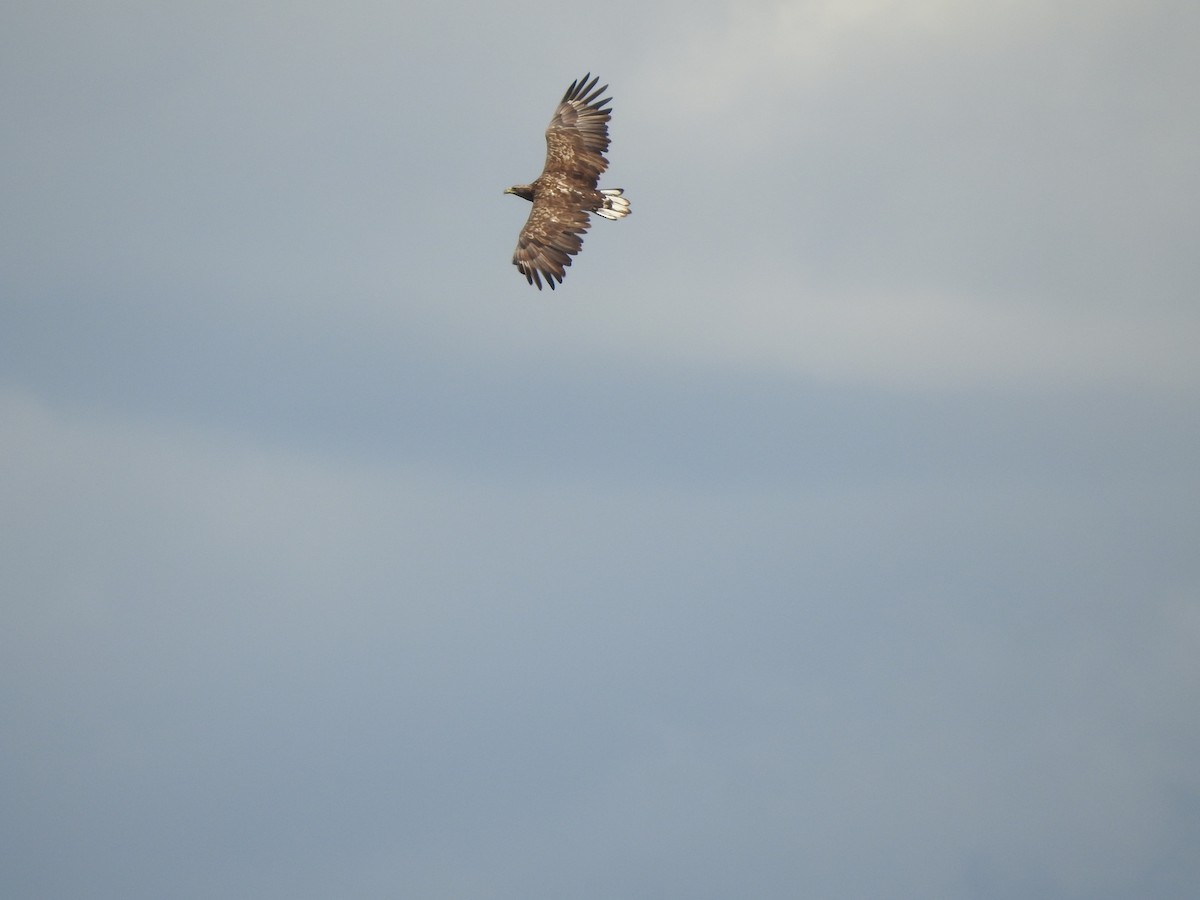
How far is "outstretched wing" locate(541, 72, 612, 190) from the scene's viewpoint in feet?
213

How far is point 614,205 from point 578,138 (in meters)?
4.11

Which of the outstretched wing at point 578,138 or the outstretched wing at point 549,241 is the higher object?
the outstretched wing at point 578,138

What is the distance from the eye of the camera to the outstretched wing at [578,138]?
2557 inches

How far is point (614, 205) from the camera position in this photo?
63719 mm

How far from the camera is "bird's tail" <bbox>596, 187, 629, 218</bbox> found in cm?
6341

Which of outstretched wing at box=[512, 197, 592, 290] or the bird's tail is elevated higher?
the bird's tail

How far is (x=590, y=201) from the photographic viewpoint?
63.5 meters

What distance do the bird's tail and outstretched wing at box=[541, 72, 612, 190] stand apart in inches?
34.7

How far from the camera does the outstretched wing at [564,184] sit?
6091 centimetres

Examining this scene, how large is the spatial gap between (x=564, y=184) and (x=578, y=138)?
9.05ft

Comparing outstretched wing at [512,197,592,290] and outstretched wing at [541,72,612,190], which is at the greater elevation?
outstretched wing at [541,72,612,190]

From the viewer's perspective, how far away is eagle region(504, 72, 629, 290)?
60969 millimetres

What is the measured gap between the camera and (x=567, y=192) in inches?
2517

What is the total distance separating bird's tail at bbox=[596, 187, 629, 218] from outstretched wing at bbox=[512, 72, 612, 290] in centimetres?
68
